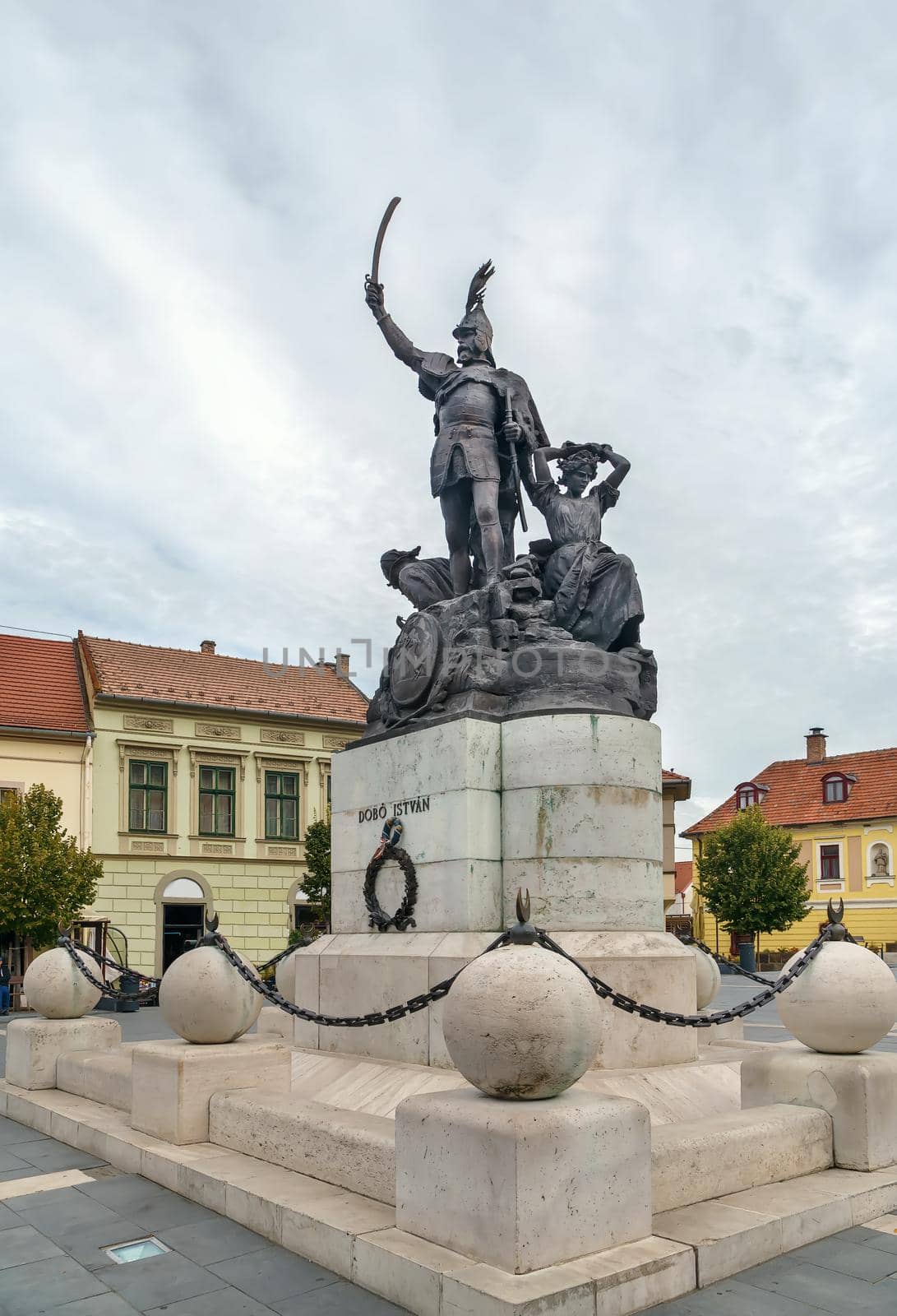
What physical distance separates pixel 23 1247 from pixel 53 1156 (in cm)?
202

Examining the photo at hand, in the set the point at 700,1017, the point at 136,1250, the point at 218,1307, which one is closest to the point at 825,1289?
Answer: the point at 700,1017

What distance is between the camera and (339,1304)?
427cm

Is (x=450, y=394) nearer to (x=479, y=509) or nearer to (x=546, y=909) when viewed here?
(x=479, y=509)

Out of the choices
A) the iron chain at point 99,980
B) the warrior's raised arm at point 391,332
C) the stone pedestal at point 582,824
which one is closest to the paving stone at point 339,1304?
the stone pedestal at point 582,824

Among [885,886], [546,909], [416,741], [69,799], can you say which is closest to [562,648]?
[416,741]

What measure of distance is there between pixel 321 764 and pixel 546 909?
29.0 meters

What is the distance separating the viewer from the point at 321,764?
119 ft

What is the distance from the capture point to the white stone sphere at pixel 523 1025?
4.24 metres

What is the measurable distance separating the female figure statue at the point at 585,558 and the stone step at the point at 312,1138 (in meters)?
4.10

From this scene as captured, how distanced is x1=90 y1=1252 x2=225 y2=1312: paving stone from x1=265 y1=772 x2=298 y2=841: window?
3075cm

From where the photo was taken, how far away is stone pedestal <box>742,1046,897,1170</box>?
5770 mm

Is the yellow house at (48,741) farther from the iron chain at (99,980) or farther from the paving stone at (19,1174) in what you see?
the paving stone at (19,1174)

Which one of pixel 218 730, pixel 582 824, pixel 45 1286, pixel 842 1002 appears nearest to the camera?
pixel 45 1286

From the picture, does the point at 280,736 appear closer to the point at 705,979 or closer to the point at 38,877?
the point at 38,877
